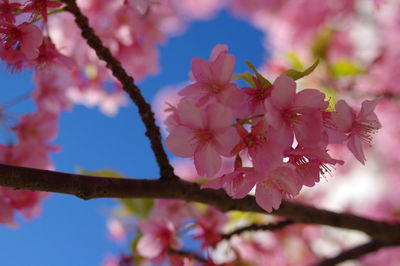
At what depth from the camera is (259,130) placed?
0.68 m

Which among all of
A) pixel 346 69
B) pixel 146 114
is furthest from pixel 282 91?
Answer: pixel 346 69

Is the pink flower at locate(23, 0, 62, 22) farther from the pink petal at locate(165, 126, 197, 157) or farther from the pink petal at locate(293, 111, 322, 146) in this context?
the pink petal at locate(293, 111, 322, 146)

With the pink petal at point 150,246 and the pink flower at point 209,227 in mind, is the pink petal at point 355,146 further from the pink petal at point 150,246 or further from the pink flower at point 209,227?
the pink petal at point 150,246

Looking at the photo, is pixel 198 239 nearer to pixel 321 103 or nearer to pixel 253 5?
pixel 321 103

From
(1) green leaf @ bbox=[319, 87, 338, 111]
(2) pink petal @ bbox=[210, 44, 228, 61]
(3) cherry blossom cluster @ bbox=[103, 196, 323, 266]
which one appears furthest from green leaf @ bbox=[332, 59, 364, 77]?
(2) pink petal @ bbox=[210, 44, 228, 61]

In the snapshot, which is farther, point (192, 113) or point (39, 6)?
point (39, 6)

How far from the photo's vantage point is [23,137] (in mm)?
→ 1246

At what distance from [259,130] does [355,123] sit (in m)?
0.19

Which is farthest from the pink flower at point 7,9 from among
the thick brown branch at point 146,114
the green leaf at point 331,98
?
the green leaf at point 331,98

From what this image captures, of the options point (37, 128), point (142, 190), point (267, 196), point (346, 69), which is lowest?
point (267, 196)

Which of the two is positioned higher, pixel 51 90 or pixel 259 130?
pixel 51 90

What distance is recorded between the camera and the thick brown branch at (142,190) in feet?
2.33

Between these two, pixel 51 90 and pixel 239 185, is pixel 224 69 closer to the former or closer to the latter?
pixel 239 185

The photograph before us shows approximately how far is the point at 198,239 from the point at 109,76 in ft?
2.56
